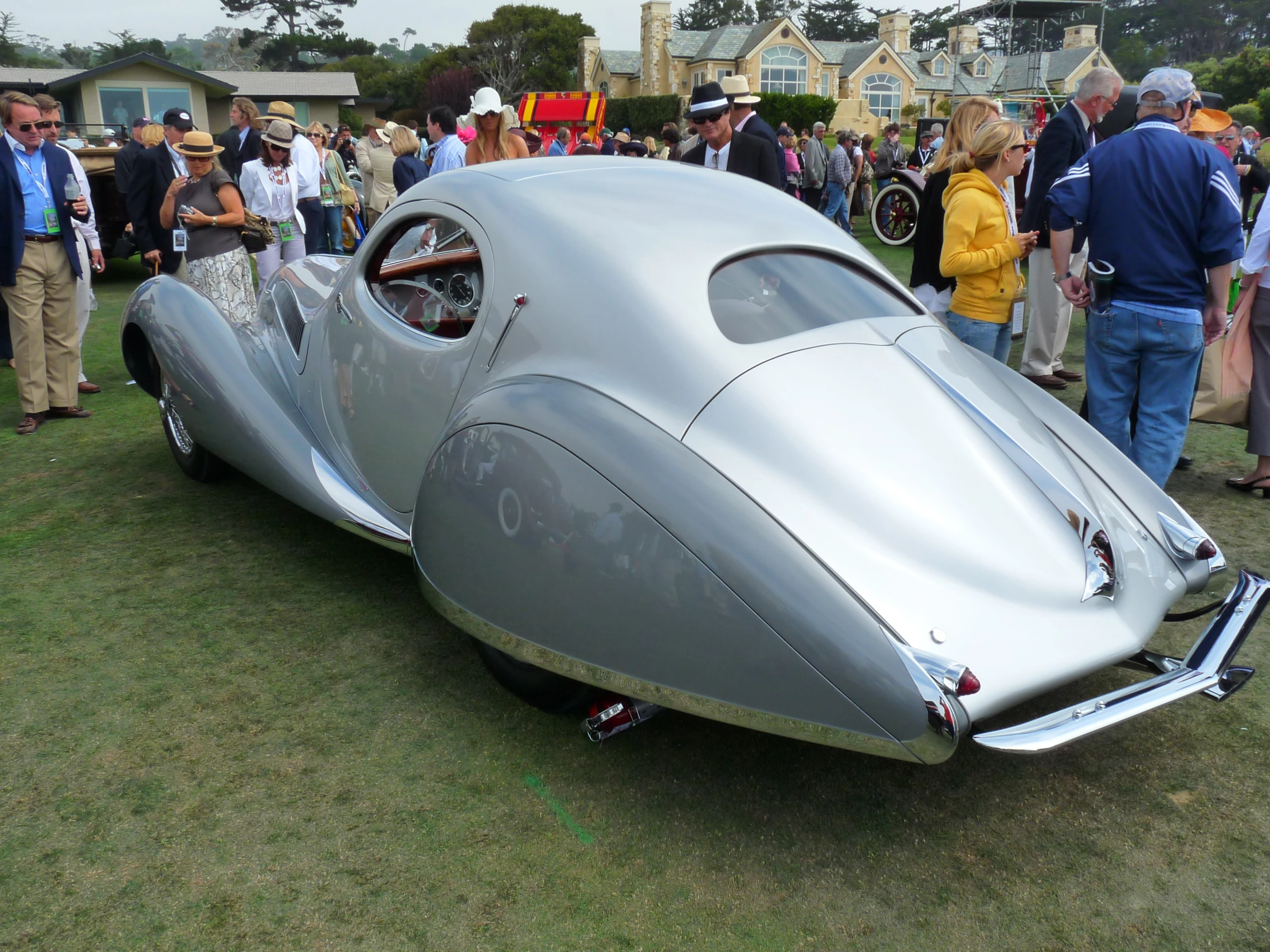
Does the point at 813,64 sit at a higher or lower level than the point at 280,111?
higher

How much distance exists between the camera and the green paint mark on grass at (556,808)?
8.24 feet

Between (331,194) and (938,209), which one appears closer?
(938,209)

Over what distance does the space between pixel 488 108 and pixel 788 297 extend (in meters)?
3.97

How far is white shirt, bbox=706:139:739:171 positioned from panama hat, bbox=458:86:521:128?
1.30 m

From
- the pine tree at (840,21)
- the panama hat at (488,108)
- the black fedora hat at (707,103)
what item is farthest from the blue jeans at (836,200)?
the pine tree at (840,21)

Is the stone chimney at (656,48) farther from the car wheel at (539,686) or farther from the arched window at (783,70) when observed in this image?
the car wheel at (539,686)

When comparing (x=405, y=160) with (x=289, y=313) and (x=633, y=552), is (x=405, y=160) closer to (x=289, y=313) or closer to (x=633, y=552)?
(x=289, y=313)

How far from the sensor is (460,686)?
3.22 metres

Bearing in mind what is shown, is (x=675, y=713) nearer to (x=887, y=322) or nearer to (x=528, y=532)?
(x=528, y=532)

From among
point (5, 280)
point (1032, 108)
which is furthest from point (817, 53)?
point (5, 280)

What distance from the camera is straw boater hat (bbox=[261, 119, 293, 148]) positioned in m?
7.08

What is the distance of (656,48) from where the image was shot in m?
72.7

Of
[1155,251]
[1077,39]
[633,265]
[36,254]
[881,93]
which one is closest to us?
[633,265]

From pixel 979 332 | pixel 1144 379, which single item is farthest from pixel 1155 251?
pixel 979 332
